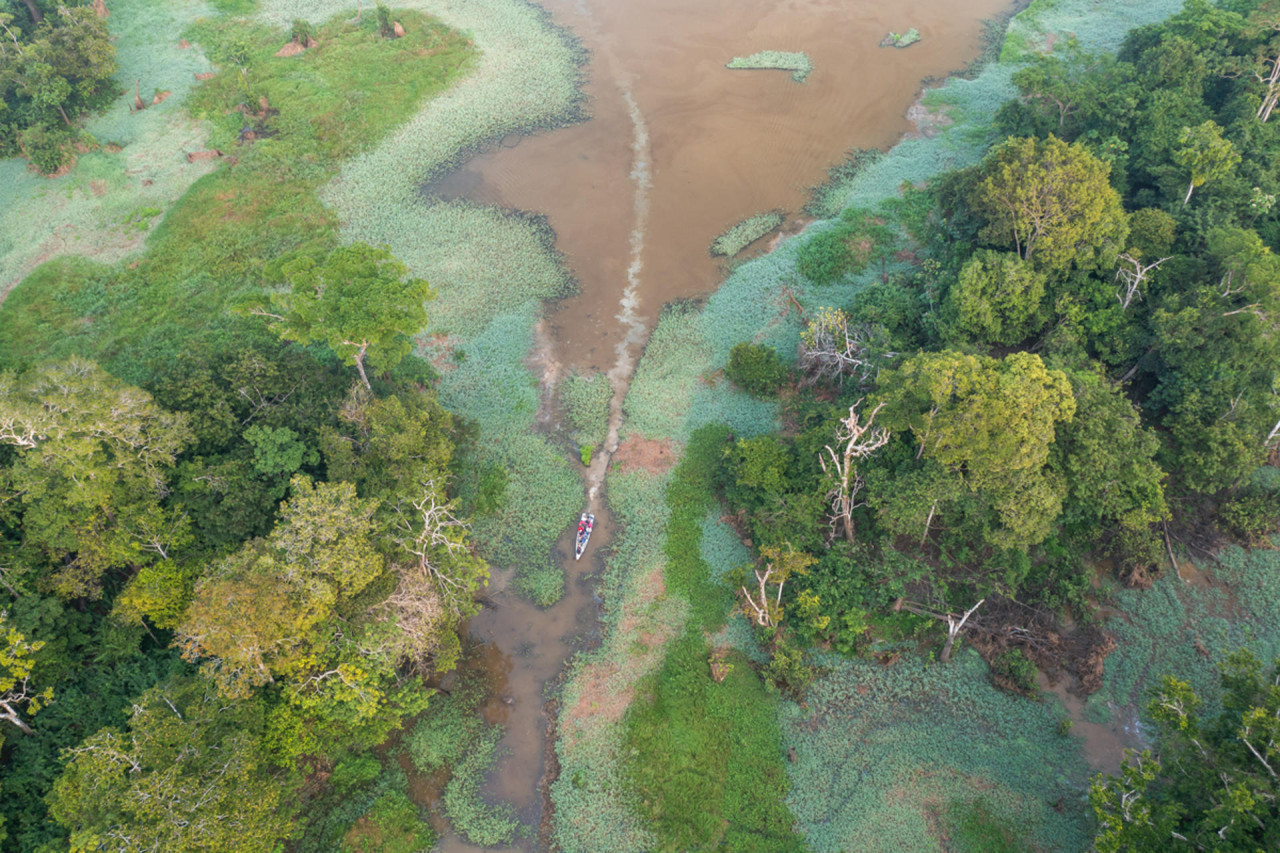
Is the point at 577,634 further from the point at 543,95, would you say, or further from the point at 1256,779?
the point at 543,95

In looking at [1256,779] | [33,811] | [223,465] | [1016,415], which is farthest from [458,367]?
[1256,779]

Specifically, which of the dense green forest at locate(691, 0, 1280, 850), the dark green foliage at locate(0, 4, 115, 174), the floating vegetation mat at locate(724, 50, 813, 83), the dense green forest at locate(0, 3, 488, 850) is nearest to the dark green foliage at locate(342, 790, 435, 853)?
the dense green forest at locate(0, 3, 488, 850)

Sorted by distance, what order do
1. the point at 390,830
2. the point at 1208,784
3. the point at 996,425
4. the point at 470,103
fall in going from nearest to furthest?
the point at 1208,784, the point at 390,830, the point at 996,425, the point at 470,103

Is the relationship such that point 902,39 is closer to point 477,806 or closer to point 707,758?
point 707,758

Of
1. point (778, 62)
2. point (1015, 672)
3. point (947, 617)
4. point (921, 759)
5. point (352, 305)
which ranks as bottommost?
point (921, 759)

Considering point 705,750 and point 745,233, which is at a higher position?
point 745,233

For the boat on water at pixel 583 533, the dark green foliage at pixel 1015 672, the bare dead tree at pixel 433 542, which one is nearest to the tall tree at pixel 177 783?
the bare dead tree at pixel 433 542

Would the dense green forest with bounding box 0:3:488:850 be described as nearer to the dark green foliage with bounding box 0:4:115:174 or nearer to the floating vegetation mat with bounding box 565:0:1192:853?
the floating vegetation mat with bounding box 565:0:1192:853

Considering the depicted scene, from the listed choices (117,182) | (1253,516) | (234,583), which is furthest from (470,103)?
(1253,516)

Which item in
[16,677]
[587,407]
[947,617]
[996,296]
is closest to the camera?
[16,677]
